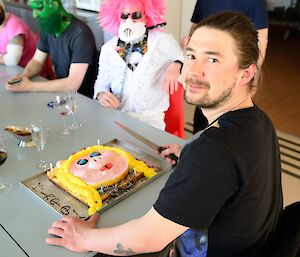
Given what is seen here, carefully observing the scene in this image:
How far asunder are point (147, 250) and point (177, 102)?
3.67ft

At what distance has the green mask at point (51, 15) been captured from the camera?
6.12ft

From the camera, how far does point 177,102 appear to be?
1841mm

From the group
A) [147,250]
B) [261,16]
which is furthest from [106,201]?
[261,16]

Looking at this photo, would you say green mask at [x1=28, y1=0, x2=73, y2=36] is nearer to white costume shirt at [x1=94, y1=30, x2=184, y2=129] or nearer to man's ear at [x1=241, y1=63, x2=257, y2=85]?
white costume shirt at [x1=94, y1=30, x2=184, y2=129]

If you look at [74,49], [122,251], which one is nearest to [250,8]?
[74,49]

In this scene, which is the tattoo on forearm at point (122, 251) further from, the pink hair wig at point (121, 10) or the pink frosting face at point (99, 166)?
the pink hair wig at point (121, 10)

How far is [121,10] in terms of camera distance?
1690 mm

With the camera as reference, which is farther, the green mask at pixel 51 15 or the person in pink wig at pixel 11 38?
the person in pink wig at pixel 11 38

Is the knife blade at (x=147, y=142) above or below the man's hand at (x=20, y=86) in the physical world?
below

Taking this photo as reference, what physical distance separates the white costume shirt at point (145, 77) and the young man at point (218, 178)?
32.4 inches

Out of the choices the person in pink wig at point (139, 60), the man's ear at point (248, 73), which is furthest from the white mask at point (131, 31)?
the man's ear at point (248, 73)

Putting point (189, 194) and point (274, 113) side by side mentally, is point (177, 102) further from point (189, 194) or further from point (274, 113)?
point (274, 113)

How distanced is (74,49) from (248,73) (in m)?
1.31

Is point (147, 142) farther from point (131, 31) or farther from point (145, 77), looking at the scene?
point (131, 31)
